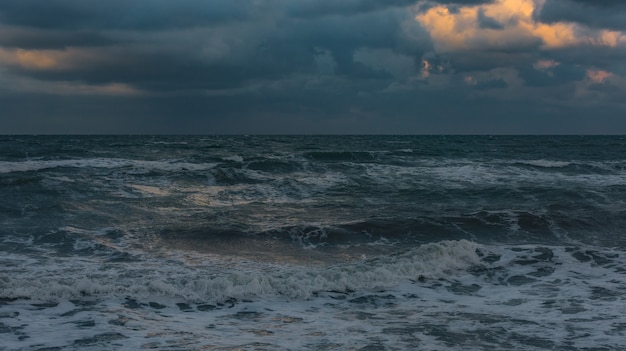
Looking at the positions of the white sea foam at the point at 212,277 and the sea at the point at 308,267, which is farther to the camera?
the white sea foam at the point at 212,277

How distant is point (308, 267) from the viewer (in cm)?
1137

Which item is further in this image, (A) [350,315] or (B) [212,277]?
(B) [212,277]

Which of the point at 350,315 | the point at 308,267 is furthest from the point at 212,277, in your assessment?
the point at 350,315

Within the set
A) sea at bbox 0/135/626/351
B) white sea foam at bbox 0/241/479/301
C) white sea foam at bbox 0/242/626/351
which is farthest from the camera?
white sea foam at bbox 0/241/479/301

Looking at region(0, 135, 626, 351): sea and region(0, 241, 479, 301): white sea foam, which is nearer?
region(0, 135, 626, 351): sea

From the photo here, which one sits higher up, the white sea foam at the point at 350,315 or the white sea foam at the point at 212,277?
the white sea foam at the point at 212,277

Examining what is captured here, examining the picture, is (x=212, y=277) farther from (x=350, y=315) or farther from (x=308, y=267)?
(x=350, y=315)

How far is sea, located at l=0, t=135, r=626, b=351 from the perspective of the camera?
7.55 m

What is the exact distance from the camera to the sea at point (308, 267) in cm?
755

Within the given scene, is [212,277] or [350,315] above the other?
[212,277]

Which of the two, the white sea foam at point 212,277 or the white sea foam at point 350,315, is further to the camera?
the white sea foam at point 212,277

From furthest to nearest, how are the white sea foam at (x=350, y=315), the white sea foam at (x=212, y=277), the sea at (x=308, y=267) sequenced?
1. the white sea foam at (x=212, y=277)
2. the sea at (x=308, y=267)
3. the white sea foam at (x=350, y=315)

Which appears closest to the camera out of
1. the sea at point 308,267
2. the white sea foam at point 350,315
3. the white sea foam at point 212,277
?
the white sea foam at point 350,315

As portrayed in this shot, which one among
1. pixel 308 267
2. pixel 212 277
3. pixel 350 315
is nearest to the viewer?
pixel 350 315
